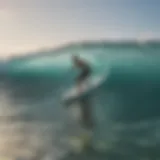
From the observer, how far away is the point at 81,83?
1.07 m

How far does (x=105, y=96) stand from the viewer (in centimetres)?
106

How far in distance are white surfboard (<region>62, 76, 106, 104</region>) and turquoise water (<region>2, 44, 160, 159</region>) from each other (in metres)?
0.02

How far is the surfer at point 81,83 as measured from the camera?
106 cm

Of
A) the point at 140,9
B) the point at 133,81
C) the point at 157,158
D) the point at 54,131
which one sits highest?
the point at 140,9

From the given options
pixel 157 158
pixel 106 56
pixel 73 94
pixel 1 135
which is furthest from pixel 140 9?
pixel 1 135

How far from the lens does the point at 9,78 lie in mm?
1089

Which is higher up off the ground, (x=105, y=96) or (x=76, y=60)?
(x=76, y=60)

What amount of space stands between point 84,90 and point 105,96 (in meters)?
0.06

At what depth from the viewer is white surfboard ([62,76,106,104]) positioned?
1064 millimetres

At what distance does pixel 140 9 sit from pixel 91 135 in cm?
40

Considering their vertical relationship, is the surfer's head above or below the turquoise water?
above

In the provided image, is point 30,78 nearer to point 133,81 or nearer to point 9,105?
point 9,105

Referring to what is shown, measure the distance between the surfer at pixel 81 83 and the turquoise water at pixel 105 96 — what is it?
2 centimetres

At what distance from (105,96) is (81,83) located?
0.08m
